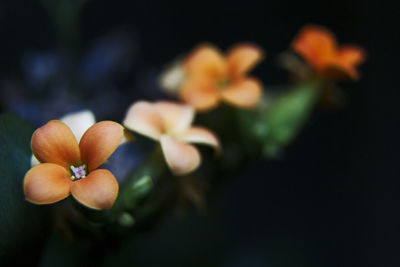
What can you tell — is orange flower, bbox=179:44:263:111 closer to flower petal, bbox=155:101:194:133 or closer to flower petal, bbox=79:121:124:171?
flower petal, bbox=155:101:194:133

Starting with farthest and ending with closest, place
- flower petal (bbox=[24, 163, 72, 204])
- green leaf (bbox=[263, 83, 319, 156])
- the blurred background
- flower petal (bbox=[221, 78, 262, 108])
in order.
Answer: the blurred background → green leaf (bbox=[263, 83, 319, 156]) → flower petal (bbox=[221, 78, 262, 108]) → flower petal (bbox=[24, 163, 72, 204])

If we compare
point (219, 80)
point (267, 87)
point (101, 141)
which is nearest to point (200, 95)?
point (219, 80)

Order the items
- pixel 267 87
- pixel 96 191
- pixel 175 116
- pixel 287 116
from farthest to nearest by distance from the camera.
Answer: pixel 267 87
pixel 287 116
pixel 175 116
pixel 96 191

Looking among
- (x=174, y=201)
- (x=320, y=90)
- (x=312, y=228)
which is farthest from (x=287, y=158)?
(x=174, y=201)

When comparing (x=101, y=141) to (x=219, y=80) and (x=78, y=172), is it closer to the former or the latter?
(x=78, y=172)

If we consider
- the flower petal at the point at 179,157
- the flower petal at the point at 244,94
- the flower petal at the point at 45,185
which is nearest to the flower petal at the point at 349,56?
the flower petal at the point at 244,94

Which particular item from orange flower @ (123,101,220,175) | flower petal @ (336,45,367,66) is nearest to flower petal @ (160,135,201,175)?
orange flower @ (123,101,220,175)
